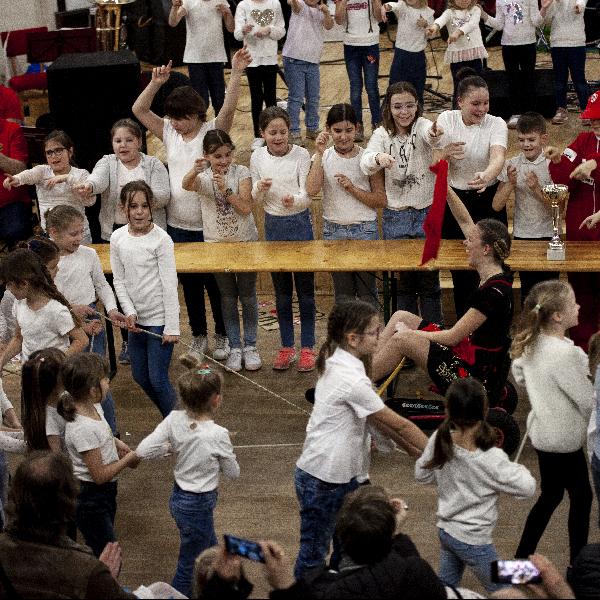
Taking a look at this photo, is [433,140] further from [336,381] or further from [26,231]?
[26,231]

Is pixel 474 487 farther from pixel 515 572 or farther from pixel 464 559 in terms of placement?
pixel 515 572

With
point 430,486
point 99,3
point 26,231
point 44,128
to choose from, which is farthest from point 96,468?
point 99,3

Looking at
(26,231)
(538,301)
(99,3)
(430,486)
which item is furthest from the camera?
(99,3)

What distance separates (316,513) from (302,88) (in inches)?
201

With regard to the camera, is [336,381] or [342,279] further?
[342,279]

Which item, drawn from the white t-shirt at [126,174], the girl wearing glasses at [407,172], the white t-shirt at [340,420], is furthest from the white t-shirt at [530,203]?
the white t-shirt at [340,420]

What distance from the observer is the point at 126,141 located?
6141mm

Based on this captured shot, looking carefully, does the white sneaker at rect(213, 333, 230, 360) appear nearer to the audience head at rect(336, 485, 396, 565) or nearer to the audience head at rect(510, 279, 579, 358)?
the audience head at rect(510, 279, 579, 358)

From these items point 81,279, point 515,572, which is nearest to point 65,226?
point 81,279

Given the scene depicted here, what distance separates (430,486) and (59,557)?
228cm

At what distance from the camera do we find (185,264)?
597 cm

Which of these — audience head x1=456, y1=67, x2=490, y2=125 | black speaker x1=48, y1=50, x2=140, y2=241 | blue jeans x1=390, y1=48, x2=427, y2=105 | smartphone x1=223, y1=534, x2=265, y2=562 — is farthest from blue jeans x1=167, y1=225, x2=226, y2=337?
smartphone x1=223, y1=534, x2=265, y2=562

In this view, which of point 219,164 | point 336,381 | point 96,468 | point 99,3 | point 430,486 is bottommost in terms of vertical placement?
point 430,486

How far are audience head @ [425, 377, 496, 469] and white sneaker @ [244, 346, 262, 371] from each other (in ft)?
9.25
